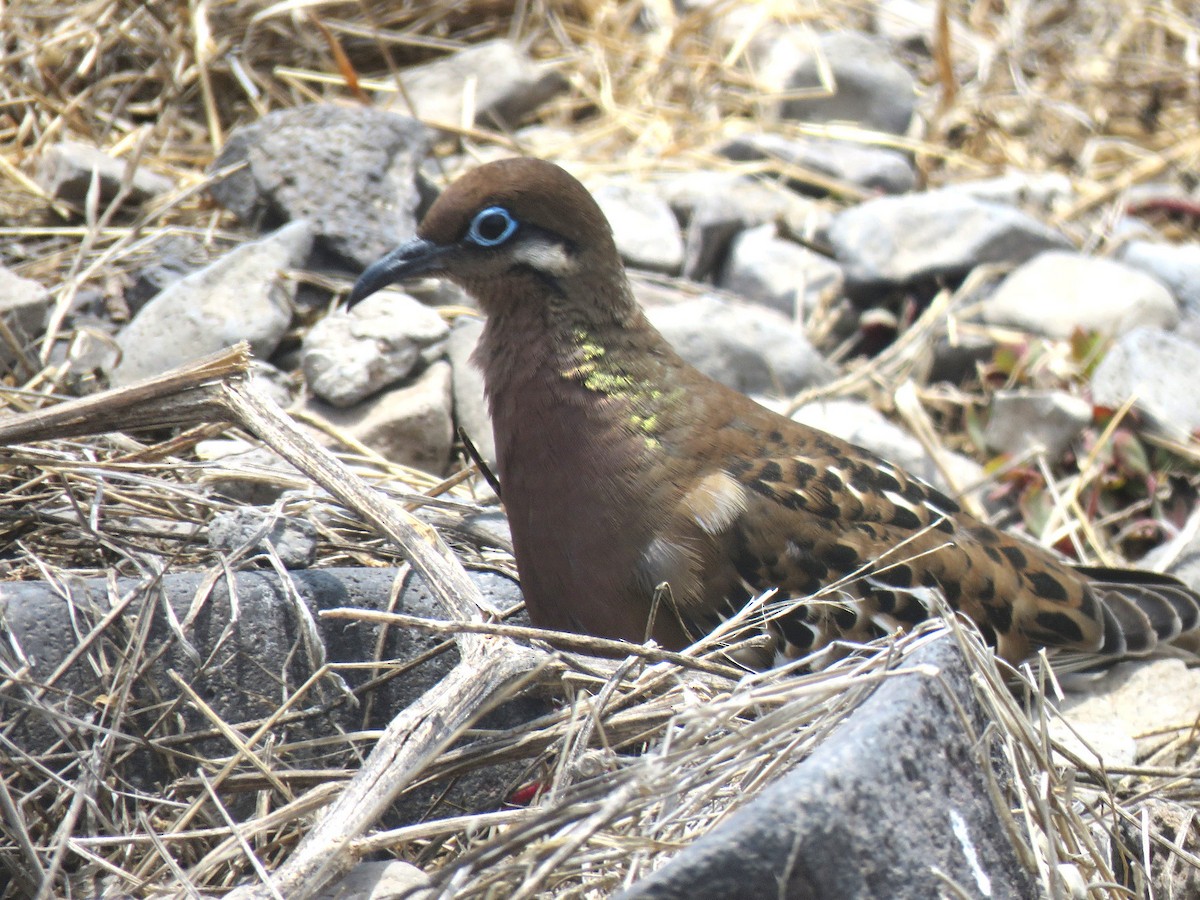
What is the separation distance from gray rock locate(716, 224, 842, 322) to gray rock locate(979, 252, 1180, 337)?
63cm

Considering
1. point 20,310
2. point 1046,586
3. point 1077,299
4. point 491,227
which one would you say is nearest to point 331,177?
point 20,310

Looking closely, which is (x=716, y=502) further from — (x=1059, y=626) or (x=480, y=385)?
(x=480, y=385)

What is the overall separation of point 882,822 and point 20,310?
2.96m

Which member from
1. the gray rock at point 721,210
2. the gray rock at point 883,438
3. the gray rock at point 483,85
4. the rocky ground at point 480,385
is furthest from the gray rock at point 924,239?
the gray rock at point 483,85

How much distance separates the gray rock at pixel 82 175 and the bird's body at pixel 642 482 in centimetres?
170

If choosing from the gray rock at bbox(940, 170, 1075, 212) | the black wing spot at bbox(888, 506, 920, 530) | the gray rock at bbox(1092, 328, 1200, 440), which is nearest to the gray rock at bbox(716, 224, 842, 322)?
the gray rock at bbox(940, 170, 1075, 212)

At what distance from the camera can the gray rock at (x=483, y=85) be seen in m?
5.89

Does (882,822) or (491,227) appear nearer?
(882,822)

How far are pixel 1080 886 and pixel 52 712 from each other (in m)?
1.84

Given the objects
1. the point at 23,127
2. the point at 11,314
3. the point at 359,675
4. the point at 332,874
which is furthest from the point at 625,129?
the point at 332,874

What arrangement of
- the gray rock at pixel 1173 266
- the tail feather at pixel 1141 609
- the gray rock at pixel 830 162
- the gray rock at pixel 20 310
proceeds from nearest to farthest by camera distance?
the tail feather at pixel 1141 609, the gray rock at pixel 20 310, the gray rock at pixel 1173 266, the gray rock at pixel 830 162

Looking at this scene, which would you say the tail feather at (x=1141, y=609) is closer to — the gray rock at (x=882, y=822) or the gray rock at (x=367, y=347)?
the gray rock at (x=882, y=822)

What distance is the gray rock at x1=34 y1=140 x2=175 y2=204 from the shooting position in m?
4.64

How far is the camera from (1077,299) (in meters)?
5.32
